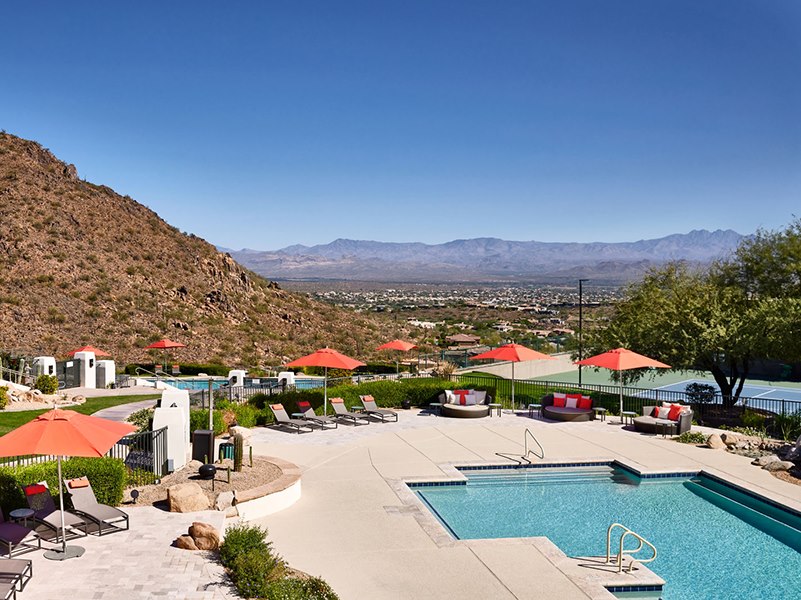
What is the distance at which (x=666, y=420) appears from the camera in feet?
70.5

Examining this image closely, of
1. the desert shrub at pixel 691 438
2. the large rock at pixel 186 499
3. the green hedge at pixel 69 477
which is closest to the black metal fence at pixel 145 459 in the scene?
the green hedge at pixel 69 477

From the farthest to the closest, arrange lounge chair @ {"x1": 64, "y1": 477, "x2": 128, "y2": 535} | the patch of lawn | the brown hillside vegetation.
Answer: the brown hillside vegetation → the patch of lawn → lounge chair @ {"x1": 64, "y1": 477, "x2": 128, "y2": 535}

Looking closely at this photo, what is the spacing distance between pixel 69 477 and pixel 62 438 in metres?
3.36

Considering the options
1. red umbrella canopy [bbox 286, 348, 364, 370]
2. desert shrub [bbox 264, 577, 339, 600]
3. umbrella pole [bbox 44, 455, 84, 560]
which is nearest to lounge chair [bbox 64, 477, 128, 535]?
umbrella pole [bbox 44, 455, 84, 560]

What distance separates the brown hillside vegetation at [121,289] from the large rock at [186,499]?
1404 inches

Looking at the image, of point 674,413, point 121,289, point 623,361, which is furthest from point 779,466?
point 121,289

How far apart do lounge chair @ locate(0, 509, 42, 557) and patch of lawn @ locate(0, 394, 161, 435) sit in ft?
32.4

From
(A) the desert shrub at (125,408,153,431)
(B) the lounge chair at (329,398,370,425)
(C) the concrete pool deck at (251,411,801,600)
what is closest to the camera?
(C) the concrete pool deck at (251,411,801,600)

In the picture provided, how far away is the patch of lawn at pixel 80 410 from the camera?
2047 centimetres

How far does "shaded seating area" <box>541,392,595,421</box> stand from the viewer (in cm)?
2348

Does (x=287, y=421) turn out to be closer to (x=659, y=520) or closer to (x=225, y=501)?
(x=225, y=501)

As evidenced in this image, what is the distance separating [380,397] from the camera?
84.4 ft

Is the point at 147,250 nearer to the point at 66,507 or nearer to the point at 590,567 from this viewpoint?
the point at 66,507

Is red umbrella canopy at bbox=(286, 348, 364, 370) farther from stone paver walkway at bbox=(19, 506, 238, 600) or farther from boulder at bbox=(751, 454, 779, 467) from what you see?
boulder at bbox=(751, 454, 779, 467)
